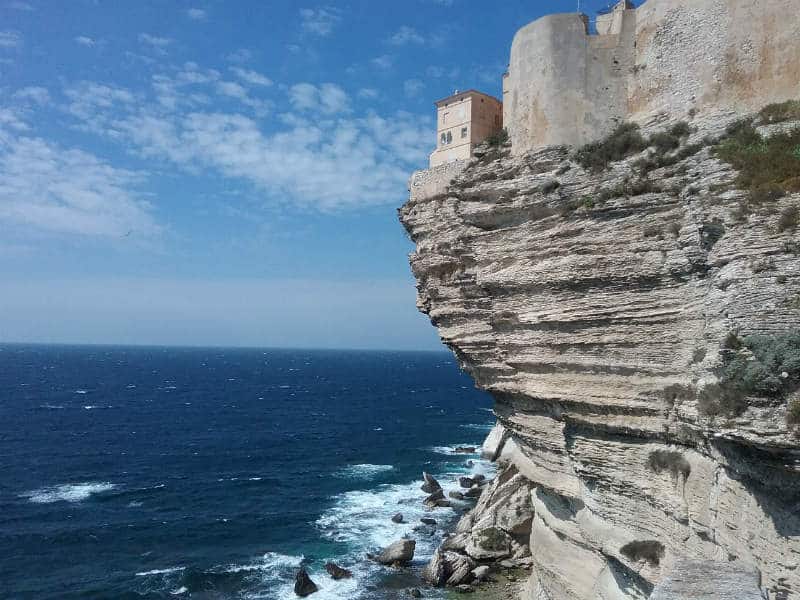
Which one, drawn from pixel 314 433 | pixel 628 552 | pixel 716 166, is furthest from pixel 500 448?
pixel 716 166

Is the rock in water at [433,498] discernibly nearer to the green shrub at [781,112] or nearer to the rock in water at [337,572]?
the rock in water at [337,572]

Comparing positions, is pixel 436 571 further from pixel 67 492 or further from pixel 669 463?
pixel 67 492

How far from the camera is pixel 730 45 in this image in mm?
17609

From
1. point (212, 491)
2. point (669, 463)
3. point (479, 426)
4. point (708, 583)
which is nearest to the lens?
point (708, 583)

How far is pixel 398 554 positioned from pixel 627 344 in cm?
2222

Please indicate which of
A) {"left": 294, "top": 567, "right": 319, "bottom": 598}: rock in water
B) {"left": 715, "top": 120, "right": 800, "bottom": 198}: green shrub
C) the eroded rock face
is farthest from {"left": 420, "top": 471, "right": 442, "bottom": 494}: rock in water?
{"left": 715, "top": 120, "right": 800, "bottom": 198}: green shrub

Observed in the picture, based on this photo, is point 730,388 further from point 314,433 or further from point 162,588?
point 314,433

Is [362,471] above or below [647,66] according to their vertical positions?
below

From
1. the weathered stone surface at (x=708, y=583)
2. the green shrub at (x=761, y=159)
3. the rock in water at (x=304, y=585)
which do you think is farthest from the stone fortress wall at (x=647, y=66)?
the rock in water at (x=304, y=585)

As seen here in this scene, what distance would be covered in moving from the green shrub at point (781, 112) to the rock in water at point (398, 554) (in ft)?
89.6

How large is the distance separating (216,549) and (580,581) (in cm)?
2430

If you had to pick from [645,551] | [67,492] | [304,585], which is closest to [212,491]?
[67,492]

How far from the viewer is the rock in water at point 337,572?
32.3 m

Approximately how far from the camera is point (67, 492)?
157ft
